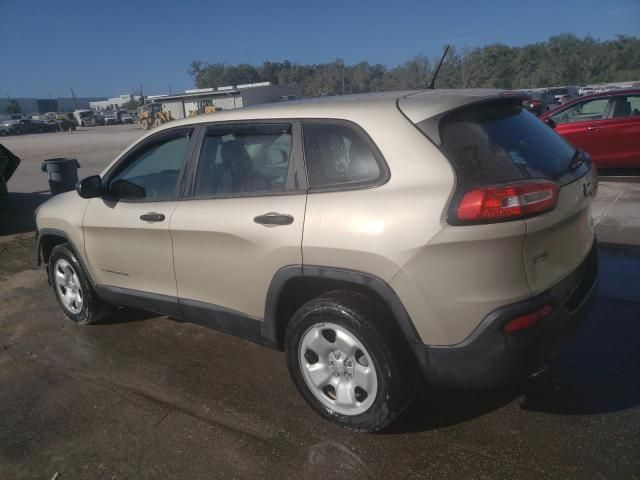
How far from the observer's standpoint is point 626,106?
864 cm

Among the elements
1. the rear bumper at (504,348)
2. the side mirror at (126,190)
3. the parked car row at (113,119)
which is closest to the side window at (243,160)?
the side mirror at (126,190)

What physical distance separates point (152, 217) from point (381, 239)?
5.66 feet

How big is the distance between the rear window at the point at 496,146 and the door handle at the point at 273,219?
0.81 meters

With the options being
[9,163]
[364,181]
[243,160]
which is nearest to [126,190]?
[243,160]

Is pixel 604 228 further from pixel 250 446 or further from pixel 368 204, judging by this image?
pixel 250 446

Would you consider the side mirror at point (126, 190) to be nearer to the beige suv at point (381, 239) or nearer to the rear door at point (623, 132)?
the beige suv at point (381, 239)

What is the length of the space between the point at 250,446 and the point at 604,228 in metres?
5.08

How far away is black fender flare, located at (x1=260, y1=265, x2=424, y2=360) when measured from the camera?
7.61 ft

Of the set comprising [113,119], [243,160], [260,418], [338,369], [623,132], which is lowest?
[113,119]

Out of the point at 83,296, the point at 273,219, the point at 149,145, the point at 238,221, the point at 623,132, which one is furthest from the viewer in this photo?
the point at 623,132

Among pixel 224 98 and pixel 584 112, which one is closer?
pixel 584 112

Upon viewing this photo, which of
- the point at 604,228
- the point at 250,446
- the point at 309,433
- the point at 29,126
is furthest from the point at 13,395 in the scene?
the point at 29,126

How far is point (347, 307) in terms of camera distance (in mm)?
2455

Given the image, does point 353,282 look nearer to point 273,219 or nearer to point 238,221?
point 273,219
